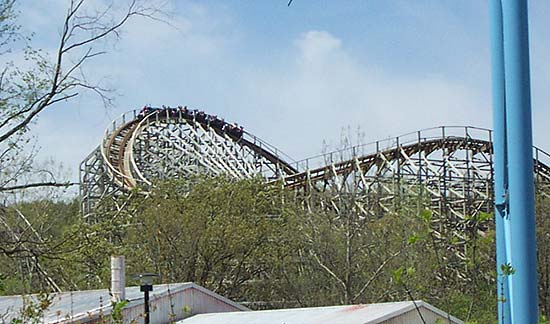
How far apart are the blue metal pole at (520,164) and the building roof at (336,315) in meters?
6.36

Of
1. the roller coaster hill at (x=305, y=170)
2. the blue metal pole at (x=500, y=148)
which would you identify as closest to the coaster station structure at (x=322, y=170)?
the roller coaster hill at (x=305, y=170)

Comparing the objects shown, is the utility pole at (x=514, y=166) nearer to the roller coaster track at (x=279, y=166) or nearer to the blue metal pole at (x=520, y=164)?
the blue metal pole at (x=520, y=164)

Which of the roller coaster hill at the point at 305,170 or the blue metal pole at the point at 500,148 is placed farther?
the roller coaster hill at the point at 305,170

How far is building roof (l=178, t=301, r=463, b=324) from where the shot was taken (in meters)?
10.2

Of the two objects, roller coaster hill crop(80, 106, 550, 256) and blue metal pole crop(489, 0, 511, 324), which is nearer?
blue metal pole crop(489, 0, 511, 324)

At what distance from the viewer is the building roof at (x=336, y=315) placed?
10.2 meters

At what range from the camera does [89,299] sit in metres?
13.1

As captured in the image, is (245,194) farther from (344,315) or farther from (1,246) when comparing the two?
(1,246)

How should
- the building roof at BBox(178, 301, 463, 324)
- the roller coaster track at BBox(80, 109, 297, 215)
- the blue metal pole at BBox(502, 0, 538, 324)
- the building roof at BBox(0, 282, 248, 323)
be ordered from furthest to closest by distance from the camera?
the roller coaster track at BBox(80, 109, 297, 215), the building roof at BBox(0, 282, 248, 323), the building roof at BBox(178, 301, 463, 324), the blue metal pole at BBox(502, 0, 538, 324)

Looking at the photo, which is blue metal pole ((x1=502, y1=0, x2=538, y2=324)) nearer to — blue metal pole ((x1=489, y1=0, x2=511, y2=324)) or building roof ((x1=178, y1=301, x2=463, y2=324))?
blue metal pole ((x1=489, y1=0, x2=511, y2=324))

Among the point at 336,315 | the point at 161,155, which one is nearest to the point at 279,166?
the point at 161,155

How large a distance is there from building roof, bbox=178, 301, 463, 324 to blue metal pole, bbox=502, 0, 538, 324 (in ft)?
20.9

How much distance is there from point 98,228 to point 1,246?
18.5 meters

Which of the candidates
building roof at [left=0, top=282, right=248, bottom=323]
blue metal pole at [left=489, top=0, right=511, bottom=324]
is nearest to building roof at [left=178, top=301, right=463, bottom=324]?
building roof at [left=0, top=282, right=248, bottom=323]
